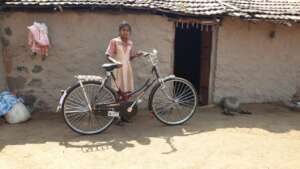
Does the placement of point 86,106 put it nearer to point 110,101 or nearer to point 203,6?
point 110,101

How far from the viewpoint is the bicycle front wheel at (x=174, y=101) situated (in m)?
6.98

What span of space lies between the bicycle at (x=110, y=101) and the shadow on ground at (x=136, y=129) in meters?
0.21

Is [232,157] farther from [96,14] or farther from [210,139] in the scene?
[96,14]

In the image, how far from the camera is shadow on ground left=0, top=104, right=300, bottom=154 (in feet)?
20.8

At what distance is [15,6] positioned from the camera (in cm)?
747

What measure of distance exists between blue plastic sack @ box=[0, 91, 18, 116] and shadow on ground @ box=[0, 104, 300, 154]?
0.26 metres

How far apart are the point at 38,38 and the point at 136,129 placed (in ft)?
8.03

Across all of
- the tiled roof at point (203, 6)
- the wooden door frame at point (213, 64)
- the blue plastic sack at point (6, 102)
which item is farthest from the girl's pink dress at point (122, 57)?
the wooden door frame at point (213, 64)

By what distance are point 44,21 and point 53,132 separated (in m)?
2.23

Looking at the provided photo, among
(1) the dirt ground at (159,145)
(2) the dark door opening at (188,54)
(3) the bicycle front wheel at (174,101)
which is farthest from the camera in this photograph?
(2) the dark door opening at (188,54)

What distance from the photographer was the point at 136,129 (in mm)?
6980

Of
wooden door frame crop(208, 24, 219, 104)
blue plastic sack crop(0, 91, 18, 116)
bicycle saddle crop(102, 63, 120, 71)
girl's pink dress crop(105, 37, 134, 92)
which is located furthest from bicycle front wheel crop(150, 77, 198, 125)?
blue plastic sack crop(0, 91, 18, 116)

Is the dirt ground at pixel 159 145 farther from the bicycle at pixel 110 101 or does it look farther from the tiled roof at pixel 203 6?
the tiled roof at pixel 203 6

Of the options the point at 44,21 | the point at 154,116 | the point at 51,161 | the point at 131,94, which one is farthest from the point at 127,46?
the point at 51,161
